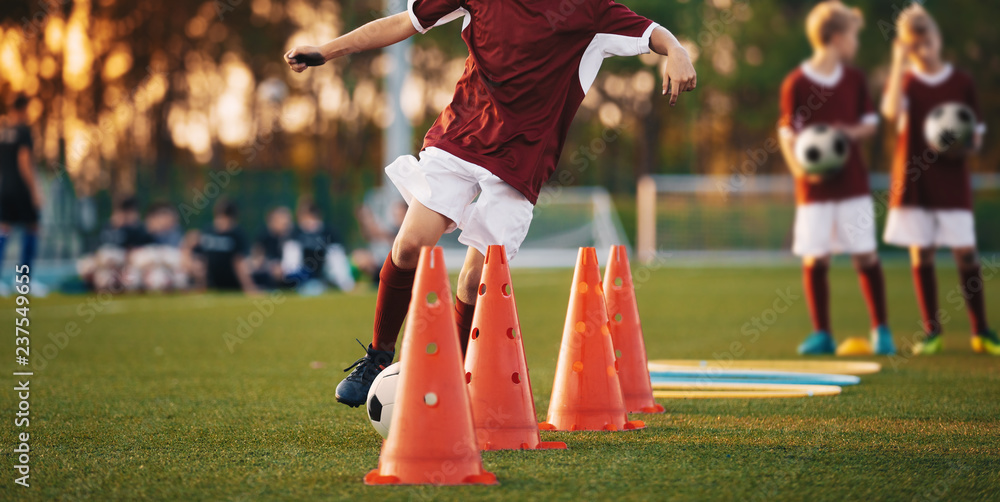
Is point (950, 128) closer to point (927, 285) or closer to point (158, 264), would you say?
point (927, 285)

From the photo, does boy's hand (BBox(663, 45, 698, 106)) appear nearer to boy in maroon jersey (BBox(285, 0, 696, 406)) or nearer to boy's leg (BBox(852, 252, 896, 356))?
boy in maroon jersey (BBox(285, 0, 696, 406))

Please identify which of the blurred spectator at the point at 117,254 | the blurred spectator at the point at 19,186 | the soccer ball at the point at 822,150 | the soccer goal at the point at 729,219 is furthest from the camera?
the soccer goal at the point at 729,219

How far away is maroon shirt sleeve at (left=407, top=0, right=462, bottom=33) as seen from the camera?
4.26 meters

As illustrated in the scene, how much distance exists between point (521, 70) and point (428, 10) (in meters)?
0.47

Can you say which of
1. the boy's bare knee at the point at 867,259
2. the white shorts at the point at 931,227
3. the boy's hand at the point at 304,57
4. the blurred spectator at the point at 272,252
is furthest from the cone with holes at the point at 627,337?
the blurred spectator at the point at 272,252

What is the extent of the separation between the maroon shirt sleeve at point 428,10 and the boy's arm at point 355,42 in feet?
0.10

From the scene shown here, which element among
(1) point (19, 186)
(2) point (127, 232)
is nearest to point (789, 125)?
(1) point (19, 186)

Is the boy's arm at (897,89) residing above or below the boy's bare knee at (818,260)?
above

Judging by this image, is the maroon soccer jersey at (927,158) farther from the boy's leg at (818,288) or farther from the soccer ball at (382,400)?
the soccer ball at (382,400)

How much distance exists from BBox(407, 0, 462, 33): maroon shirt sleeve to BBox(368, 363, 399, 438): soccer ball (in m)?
1.44

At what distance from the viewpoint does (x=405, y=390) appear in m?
3.20

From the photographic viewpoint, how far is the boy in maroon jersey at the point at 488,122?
4.02 metres

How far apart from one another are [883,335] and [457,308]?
4.20m

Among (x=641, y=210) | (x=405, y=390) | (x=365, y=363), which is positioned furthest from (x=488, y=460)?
(x=641, y=210)
